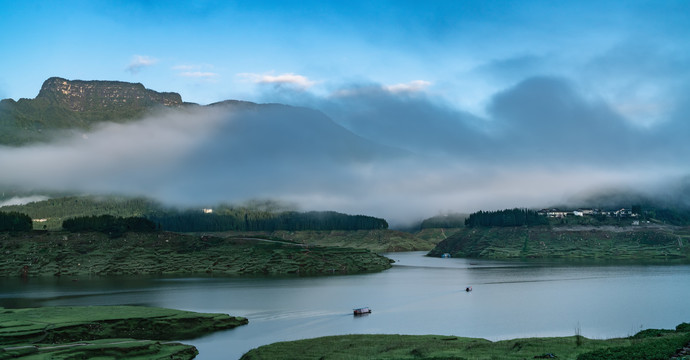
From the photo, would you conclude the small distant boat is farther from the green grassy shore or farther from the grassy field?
the grassy field

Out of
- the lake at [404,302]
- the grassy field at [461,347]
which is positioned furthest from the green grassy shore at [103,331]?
the grassy field at [461,347]

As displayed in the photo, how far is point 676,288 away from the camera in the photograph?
484ft

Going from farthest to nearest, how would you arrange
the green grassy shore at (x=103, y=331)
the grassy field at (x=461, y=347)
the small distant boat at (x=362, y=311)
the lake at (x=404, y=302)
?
the small distant boat at (x=362, y=311)
the lake at (x=404, y=302)
the green grassy shore at (x=103, y=331)
the grassy field at (x=461, y=347)

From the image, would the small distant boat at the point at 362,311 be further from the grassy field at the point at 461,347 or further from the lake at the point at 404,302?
the grassy field at the point at 461,347

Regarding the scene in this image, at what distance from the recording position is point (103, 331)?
313 feet

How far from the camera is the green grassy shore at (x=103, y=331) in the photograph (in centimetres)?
7438

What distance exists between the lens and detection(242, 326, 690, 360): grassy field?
191 ft

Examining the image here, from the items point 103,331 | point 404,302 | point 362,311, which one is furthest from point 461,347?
point 404,302

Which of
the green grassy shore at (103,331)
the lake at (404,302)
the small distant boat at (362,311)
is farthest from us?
the small distant boat at (362,311)

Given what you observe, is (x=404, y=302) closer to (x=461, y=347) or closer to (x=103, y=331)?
(x=461, y=347)

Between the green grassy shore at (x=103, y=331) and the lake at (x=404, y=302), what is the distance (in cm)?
604

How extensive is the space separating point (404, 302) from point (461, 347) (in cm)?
6447

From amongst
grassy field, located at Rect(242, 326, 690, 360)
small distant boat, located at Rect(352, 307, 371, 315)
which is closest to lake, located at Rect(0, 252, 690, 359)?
small distant boat, located at Rect(352, 307, 371, 315)

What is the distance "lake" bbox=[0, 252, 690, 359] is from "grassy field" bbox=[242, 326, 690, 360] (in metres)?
9.70
